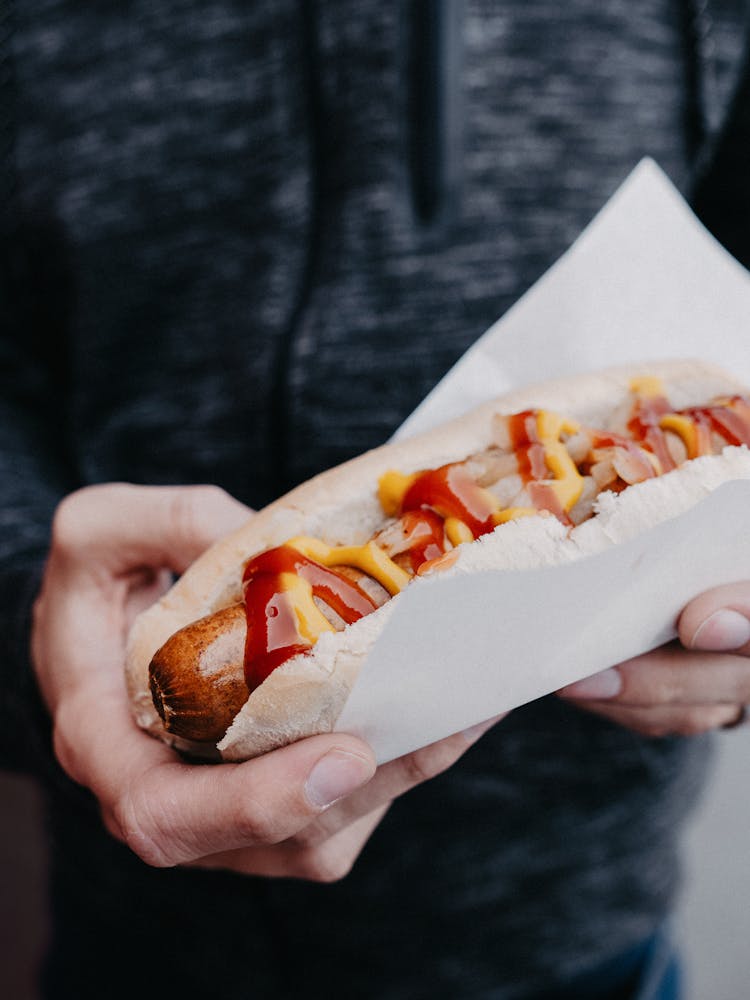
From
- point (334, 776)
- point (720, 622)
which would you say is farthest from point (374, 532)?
point (720, 622)

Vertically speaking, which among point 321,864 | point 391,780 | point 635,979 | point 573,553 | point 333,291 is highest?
point 333,291

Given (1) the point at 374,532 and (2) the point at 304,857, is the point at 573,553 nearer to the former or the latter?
(1) the point at 374,532

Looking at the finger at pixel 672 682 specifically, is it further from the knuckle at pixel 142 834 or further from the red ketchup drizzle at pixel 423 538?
the knuckle at pixel 142 834

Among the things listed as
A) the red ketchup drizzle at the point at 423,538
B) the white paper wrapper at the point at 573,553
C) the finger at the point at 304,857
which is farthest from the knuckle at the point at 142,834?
the red ketchup drizzle at the point at 423,538

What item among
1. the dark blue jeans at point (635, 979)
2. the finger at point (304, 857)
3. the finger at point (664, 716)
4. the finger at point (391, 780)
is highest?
the finger at point (391, 780)

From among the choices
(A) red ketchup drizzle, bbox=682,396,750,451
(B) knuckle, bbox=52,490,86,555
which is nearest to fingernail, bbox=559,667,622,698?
(A) red ketchup drizzle, bbox=682,396,750,451

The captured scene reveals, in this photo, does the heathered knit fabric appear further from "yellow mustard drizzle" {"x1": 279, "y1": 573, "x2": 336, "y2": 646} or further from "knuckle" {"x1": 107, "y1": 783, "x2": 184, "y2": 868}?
"yellow mustard drizzle" {"x1": 279, "y1": 573, "x2": 336, "y2": 646}
